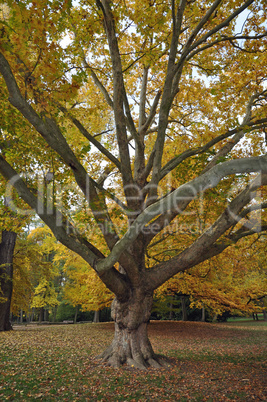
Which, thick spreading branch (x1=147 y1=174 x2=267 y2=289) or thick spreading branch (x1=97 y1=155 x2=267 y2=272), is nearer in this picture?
thick spreading branch (x1=97 y1=155 x2=267 y2=272)

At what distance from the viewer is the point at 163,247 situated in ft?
37.9

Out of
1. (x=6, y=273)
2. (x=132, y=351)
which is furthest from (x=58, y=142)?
(x=6, y=273)

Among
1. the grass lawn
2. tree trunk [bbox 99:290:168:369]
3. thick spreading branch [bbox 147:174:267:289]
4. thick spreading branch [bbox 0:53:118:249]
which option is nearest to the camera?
thick spreading branch [bbox 0:53:118:249]

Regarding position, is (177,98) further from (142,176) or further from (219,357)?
(219,357)

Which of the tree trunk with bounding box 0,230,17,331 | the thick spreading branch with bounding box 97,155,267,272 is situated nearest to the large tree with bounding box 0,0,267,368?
the thick spreading branch with bounding box 97,155,267,272

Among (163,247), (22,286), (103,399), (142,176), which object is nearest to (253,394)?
(103,399)

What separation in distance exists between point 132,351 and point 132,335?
13.2 inches

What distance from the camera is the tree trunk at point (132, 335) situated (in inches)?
245

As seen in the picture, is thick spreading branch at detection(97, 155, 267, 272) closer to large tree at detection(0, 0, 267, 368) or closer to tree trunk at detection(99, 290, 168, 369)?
large tree at detection(0, 0, 267, 368)

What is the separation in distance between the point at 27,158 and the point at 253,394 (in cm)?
639

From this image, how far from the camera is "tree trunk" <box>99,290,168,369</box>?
6.21 meters

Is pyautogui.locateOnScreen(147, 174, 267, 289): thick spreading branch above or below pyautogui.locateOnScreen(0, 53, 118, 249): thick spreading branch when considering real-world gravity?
below

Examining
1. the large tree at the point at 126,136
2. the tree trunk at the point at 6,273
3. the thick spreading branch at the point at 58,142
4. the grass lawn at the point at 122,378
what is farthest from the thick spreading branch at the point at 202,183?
the tree trunk at the point at 6,273

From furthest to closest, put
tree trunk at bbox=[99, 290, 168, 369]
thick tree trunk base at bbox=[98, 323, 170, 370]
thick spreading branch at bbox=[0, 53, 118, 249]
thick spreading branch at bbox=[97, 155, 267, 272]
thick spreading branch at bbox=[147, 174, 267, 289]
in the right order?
tree trunk at bbox=[99, 290, 168, 369], thick tree trunk base at bbox=[98, 323, 170, 370], thick spreading branch at bbox=[147, 174, 267, 289], thick spreading branch at bbox=[0, 53, 118, 249], thick spreading branch at bbox=[97, 155, 267, 272]
